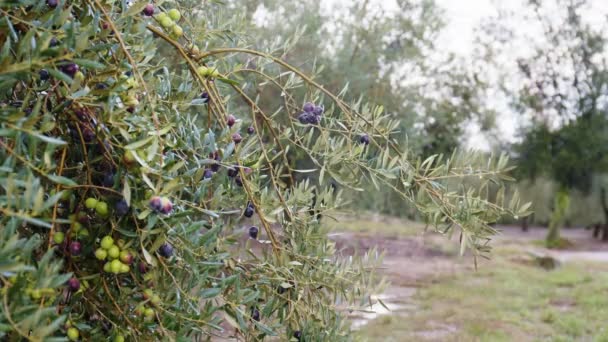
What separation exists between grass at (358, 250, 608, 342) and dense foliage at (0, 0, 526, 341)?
4.01 m

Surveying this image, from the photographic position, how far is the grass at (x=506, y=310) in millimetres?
5766

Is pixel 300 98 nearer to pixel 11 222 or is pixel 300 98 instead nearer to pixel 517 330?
pixel 517 330

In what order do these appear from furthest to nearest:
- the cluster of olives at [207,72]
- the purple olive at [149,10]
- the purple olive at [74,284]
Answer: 1. the cluster of olives at [207,72]
2. the purple olive at [149,10]
3. the purple olive at [74,284]

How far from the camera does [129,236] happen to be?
971 millimetres

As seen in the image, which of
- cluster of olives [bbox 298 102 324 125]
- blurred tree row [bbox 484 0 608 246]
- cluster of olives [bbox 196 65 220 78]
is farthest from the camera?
blurred tree row [bbox 484 0 608 246]

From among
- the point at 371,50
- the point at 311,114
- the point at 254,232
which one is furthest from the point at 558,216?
the point at 254,232

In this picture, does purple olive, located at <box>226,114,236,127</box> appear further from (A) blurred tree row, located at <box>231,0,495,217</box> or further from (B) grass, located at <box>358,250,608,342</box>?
(A) blurred tree row, located at <box>231,0,495,217</box>

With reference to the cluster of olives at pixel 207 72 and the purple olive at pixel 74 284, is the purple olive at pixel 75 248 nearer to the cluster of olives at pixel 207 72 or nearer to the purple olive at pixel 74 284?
the purple olive at pixel 74 284

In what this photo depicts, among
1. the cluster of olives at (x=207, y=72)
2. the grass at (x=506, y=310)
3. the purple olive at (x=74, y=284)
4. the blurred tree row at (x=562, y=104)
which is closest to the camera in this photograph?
the purple olive at (x=74, y=284)

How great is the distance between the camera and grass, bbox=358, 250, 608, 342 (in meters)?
5.77

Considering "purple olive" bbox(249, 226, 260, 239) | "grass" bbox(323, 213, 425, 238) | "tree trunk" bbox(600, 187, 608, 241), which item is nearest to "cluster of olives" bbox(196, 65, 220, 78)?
"purple olive" bbox(249, 226, 260, 239)

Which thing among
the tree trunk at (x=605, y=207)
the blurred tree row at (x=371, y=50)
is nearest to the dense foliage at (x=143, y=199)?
the blurred tree row at (x=371, y=50)

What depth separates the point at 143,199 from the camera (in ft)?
3.12

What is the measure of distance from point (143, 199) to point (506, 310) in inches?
274
